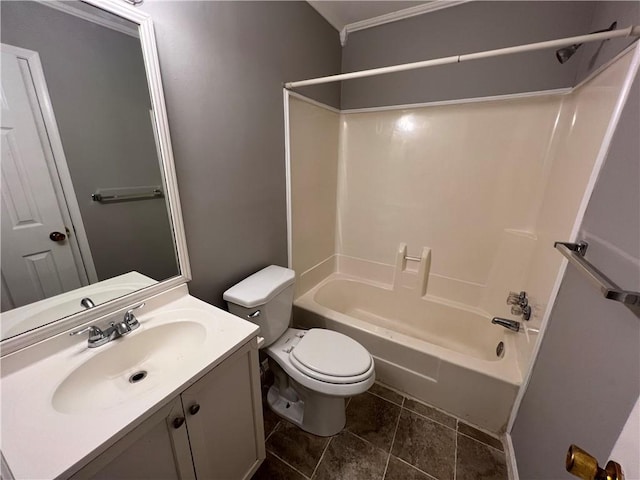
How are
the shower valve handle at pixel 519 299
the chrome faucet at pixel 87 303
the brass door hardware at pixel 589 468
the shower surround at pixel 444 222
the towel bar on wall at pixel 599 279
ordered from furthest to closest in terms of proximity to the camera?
the shower valve handle at pixel 519 299 < the shower surround at pixel 444 222 < the chrome faucet at pixel 87 303 < the towel bar on wall at pixel 599 279 < the brass door hardware at pixel 589 468

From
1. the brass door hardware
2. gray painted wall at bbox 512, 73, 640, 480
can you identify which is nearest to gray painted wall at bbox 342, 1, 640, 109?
gray painted wall at bbox 512, 73, 640, 480

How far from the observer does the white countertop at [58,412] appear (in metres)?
0.54

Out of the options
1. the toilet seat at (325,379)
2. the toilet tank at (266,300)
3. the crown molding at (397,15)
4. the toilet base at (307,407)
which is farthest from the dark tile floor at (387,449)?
the crown molding at (397,15)

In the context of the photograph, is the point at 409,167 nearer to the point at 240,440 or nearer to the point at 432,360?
the point at 432,360

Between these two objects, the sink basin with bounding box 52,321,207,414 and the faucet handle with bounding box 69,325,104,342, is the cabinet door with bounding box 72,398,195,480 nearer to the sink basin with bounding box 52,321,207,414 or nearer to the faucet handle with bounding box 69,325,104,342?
the sink basin with bounding box 52,321,207,414

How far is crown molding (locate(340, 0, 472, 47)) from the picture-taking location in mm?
1595

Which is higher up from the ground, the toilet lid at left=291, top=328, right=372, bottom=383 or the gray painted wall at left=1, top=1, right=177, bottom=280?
the gray painted wall at left=1, top=1, right=177, bottom=280

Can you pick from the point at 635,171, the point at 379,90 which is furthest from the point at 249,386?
the point at 379,90

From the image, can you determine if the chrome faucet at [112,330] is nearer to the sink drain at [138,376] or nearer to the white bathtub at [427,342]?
the sink drain at [138,376]

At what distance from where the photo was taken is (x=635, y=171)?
68cm

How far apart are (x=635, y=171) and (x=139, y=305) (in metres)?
1.65

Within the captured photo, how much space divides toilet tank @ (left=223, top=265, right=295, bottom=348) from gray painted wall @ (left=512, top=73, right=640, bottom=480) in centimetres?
117

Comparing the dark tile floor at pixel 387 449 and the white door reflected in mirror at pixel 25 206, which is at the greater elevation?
the white door reflected in mirror at pixel 25 206

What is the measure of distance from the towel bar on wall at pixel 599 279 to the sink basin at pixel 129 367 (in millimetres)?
1111
